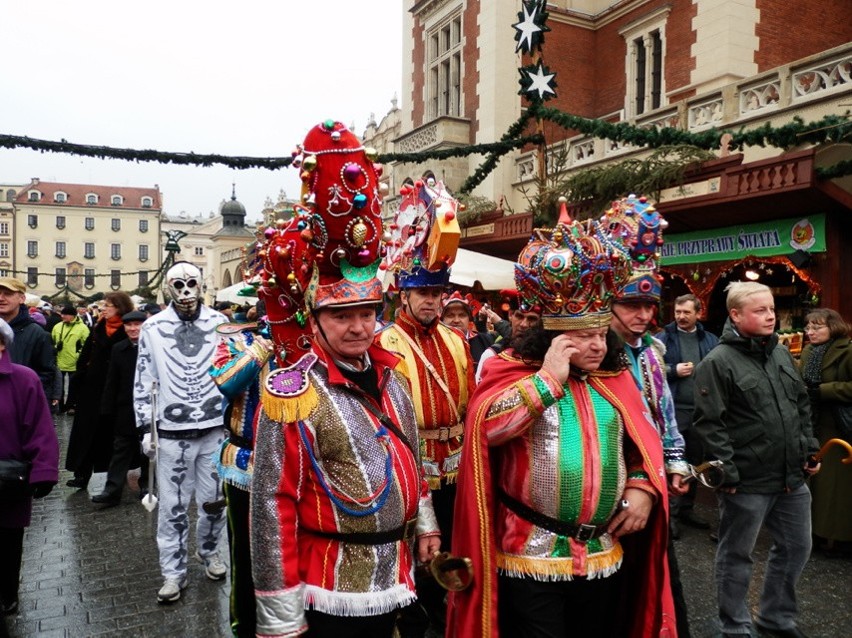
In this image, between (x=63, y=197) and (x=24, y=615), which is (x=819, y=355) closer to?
(x=24, y=615)

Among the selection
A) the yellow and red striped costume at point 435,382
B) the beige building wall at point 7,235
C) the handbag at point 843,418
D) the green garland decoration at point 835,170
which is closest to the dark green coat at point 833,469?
the handbag at point 843,418

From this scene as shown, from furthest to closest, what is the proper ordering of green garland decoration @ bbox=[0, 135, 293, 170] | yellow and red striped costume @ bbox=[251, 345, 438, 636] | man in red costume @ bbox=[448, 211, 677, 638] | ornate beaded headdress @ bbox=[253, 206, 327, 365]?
green garland decoration @ bbox=[0, 135, 293, 170], ornate beaded headdress @ bbox=[253, 206, 327, 365], man in red costume @ bbox=[448, 211, 677, 638], yellow and red striped costume @ bbox=[251, 345, 438, 636]

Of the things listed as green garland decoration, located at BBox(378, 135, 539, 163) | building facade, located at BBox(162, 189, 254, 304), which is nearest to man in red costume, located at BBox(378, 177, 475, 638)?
green garland decoration, located at BBox(378, 135, 539, 163)

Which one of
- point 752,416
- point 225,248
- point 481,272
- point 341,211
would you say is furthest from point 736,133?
point 225,248

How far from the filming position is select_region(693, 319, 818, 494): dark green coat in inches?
152

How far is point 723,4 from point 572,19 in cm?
573

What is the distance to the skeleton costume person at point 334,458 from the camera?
2.30 meters

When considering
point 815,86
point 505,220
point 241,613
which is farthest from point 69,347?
point 815,86

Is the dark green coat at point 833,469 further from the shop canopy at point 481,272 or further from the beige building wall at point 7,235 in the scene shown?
the beige building wall at point 7,235

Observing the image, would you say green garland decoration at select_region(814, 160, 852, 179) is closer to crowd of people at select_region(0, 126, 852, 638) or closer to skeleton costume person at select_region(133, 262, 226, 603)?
crowd of people at select_region(0, 126, 852, 638)

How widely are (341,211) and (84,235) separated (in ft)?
325

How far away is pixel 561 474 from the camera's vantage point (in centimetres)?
263

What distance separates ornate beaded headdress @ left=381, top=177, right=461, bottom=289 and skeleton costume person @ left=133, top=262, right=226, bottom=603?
159cm

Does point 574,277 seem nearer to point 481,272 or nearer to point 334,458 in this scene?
point 334,458
